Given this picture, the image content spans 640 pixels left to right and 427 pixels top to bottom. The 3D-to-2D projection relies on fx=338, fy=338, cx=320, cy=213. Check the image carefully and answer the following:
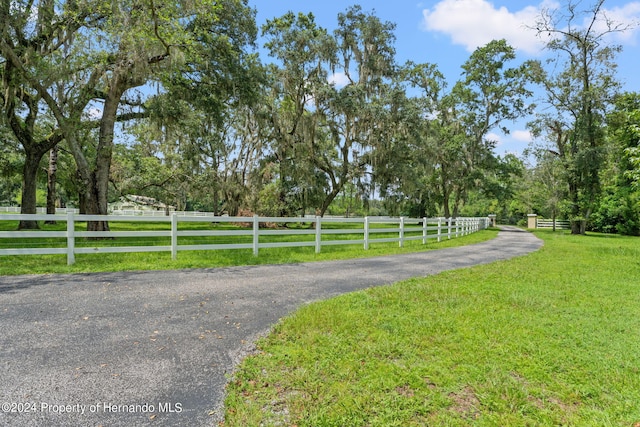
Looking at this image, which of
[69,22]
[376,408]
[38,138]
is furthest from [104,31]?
[376,408]

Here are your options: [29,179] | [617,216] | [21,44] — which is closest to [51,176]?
[29,179]

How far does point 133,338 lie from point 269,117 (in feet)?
58.5

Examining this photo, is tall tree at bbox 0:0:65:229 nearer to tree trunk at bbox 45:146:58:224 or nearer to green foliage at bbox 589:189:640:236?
tree trunk at bbox 45:146:58:224

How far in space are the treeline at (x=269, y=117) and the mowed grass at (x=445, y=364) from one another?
251 inches

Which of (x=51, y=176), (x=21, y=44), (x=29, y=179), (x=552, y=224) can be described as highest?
(x=21, y=44)

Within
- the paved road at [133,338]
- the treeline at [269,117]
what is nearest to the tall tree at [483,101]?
the treeline at [269,117]

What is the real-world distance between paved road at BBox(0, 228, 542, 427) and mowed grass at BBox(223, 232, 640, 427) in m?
0.34

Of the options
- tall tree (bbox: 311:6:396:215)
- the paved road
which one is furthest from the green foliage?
the paved road

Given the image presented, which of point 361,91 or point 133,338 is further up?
point 361,91

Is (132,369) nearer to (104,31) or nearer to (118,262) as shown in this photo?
(118,262)

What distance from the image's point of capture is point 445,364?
281 cm

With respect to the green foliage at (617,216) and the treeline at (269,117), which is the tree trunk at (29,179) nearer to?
the treeline at (269,117)

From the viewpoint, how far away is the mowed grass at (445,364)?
220cm

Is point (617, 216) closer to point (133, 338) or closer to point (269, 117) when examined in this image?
point (269, 117)
